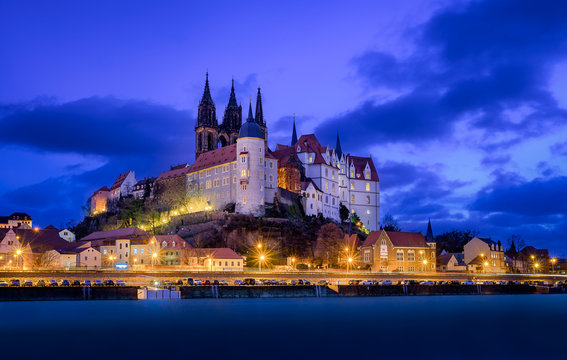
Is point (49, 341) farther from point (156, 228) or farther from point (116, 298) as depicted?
point (156, 228)

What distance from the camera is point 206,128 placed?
13638 cm

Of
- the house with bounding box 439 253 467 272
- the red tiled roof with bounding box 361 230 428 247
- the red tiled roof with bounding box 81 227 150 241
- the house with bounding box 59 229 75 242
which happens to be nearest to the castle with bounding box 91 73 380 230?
the red tiled roof with bounding box 81 227 150 241

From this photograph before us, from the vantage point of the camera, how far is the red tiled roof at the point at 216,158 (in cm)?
11156

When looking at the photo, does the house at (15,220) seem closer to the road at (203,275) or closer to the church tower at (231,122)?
the church tower at (231,122)

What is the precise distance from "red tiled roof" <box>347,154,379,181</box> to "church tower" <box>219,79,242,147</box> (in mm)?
24952

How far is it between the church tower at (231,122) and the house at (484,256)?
→ 54.9 meters

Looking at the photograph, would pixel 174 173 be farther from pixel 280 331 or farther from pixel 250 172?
pixel 280 331

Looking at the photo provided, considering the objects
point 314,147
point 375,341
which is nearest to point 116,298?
point 375,341

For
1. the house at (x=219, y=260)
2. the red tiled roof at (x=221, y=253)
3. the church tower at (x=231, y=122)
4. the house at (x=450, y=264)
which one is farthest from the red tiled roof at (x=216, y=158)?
the house at (x=450, y=264)

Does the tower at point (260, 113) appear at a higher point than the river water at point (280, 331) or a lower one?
higher

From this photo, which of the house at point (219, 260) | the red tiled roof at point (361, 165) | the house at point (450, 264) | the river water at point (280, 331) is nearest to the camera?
the river water at point (280, 331)

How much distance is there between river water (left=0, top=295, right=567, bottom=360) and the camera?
3416 centimetres

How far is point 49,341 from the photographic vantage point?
1458 inches

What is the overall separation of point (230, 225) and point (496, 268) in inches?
1757
